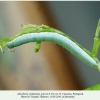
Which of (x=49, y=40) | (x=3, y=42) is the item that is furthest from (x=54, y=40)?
(x=3, y=42)

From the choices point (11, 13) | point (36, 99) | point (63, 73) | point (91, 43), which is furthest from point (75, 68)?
point (11, 13)

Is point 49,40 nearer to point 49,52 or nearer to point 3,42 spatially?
point 49,52

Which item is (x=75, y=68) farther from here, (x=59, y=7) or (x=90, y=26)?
(x=59, y=7)

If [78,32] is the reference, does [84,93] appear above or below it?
below
